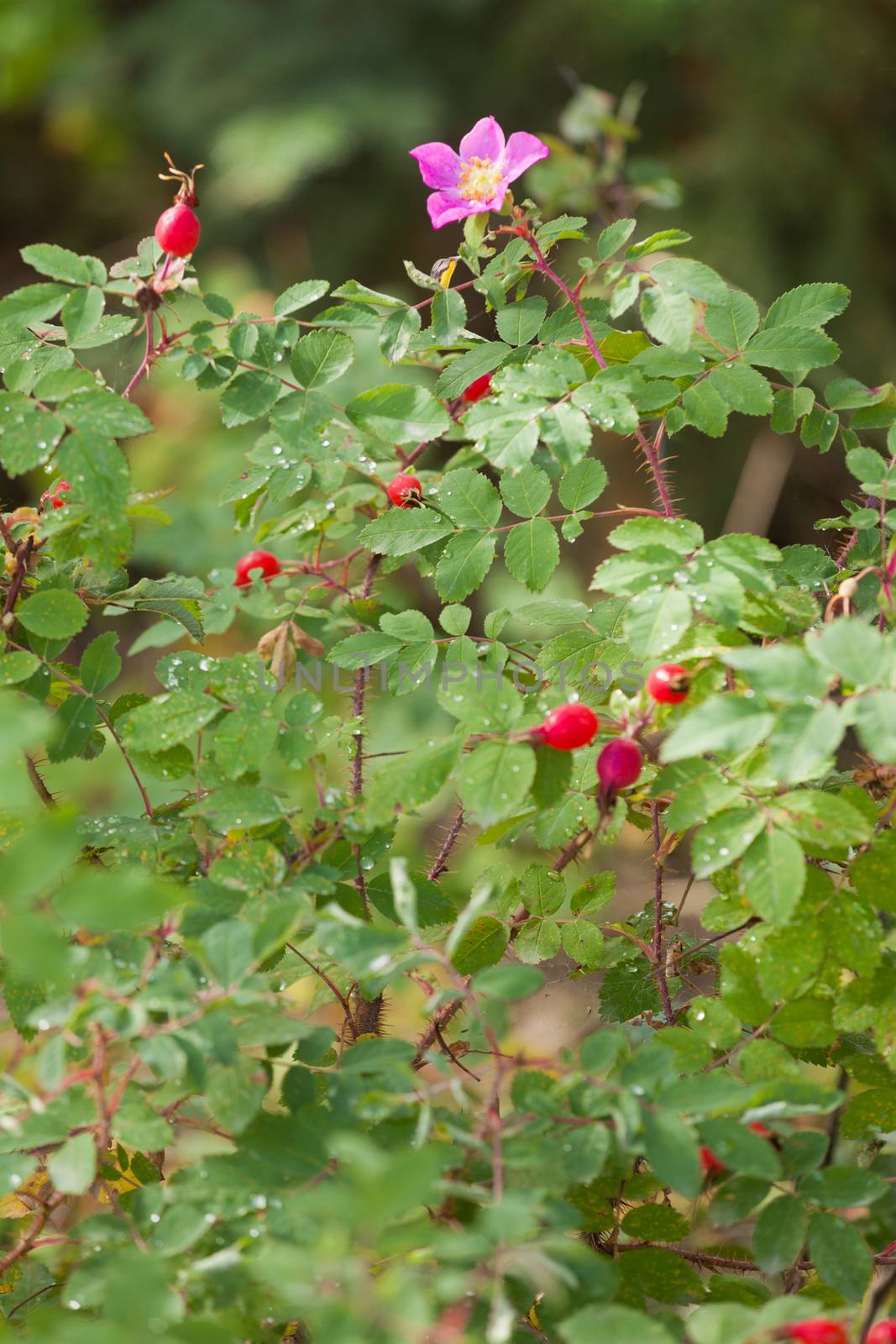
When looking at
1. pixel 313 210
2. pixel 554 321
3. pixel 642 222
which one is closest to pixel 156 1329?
pixel 554 321

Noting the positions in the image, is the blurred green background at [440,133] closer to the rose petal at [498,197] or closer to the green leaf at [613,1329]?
the rose petal at [498,197]

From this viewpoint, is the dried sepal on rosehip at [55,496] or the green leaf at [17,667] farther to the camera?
the dried sepal on rosehip at [55,496]

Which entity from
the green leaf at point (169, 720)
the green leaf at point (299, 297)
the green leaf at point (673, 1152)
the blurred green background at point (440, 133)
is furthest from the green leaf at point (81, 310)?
the blurred green background at point (440, 133)

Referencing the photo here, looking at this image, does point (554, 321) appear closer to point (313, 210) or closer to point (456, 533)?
point (456, 533)

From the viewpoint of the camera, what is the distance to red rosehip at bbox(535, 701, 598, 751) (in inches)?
25.0

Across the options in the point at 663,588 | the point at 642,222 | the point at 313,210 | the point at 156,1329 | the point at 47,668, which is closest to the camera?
the point at 156,1329

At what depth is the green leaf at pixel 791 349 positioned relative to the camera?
0.82 meters

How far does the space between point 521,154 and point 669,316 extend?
0.21m

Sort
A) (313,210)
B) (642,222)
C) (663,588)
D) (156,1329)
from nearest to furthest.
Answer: (156,1329), (663,588), (642,222), (313,210)

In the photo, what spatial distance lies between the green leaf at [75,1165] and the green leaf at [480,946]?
0.34 metres

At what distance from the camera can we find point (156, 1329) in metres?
0.46

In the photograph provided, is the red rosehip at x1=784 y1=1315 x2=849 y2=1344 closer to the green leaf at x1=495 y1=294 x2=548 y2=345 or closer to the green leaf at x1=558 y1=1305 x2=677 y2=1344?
the green leaf at x1=558 y1=1305 x2=677 y2=1344

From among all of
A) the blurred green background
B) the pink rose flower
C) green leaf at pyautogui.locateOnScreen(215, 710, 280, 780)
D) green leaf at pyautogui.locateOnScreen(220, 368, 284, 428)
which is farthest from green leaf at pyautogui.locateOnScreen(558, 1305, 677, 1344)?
the blurred green background

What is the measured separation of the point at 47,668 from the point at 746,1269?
23.6 inches
